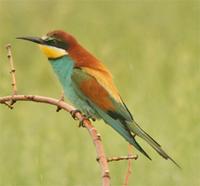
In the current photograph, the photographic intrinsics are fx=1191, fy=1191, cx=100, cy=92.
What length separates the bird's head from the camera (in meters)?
3.54

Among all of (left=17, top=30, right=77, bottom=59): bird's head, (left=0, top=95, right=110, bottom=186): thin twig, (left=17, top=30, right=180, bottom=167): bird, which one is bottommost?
(left=0, top=95, right=110, bottom=186): thin twig

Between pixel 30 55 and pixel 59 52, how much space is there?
11.1 ft

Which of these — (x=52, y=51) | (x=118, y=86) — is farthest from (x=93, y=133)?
(x=118, y=86)

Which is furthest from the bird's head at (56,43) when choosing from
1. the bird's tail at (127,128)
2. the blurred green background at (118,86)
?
the blurred green background at (118,86)

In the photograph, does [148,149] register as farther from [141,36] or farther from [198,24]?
[141,36]

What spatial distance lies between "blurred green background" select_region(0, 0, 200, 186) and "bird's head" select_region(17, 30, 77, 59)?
40cm

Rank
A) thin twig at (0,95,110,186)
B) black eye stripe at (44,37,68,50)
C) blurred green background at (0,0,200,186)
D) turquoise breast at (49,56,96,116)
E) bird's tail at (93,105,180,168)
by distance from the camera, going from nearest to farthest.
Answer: thin twig at (0,95,110,186) < bird's tail at (93,105,180,168) < black eye stripe at (44,37,68,50) < turquoise breast at (49,56,96,116) < blurred green background at (0,0,200,186)

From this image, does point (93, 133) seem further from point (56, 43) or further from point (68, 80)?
point (68, 80)

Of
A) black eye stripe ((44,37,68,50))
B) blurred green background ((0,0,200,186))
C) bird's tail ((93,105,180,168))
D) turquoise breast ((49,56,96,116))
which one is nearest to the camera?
Result: bird's tail ((93,105,180,168))

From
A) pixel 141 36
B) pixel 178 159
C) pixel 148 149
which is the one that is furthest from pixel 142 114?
pixel 141 36

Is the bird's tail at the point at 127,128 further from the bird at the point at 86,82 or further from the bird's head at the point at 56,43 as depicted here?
the bird's head at the point at 56,43

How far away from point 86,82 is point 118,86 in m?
2.28

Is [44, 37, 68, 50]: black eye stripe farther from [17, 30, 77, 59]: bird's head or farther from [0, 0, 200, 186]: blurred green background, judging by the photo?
[0, 0, 200, 186]: blurred green background

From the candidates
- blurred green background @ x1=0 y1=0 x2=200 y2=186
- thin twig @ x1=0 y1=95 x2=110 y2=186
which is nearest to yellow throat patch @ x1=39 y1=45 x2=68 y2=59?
Answer: blurred green background @ x1=0 y1=0 x2=200 y2=186
